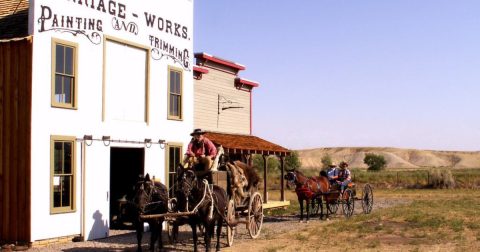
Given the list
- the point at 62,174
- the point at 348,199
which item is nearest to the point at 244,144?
the point at 348,199

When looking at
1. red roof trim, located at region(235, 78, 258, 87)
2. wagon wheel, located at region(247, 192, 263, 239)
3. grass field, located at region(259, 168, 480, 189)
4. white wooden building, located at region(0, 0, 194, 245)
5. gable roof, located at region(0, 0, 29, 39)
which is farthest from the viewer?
grass field, located at region(259, 168, 480, 189)

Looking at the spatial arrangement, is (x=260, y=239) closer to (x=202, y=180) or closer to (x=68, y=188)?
(x=202, y=180)

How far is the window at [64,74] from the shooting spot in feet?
46.9

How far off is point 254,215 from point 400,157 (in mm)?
134175

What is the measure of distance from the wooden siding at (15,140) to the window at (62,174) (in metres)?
0.67

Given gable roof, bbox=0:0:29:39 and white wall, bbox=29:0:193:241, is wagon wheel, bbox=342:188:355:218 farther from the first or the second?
gable roof, bbox=0:0:29:39

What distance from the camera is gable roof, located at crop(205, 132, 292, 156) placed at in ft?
69.6

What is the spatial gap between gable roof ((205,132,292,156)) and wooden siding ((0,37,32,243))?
27.4 ft

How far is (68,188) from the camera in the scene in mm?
14617

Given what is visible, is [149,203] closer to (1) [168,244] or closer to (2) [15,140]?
(1) [168,244]

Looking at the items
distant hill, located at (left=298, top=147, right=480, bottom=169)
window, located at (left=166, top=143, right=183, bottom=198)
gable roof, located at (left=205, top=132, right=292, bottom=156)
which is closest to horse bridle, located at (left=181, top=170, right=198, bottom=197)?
window, located at (left=166, top=143, right=183, bottom=198)

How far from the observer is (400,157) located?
143750 millimetres

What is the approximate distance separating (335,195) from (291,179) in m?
2.56

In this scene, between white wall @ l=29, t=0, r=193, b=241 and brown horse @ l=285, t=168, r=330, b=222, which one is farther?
brown horse @ l=285, t=168, r=330, b=222
